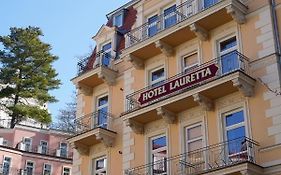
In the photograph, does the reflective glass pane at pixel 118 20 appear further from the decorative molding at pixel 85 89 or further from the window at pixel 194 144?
the window at pixel 194 144

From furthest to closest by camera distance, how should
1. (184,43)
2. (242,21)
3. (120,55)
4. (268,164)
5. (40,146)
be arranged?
1. (40,146)
2. (120,55)
3. (184,43)
4. (242,21)
5. (268,164)

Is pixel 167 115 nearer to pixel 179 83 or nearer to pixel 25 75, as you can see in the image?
pixel 179 83

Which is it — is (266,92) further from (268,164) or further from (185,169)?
(185,169)

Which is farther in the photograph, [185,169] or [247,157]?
[185,169]

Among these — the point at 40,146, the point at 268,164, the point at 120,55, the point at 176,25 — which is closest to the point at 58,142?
the point at 40,146

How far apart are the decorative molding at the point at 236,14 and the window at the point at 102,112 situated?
24.7 ft

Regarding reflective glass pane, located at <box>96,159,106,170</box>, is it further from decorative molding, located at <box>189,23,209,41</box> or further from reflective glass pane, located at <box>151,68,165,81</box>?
decorative molding, located at <box>189,23,209,41</box>

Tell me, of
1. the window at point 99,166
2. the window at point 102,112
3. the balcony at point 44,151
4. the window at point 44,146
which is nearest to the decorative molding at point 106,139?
the window at point 99,166

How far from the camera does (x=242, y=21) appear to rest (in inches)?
810

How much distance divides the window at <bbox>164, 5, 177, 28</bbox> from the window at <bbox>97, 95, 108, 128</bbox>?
465 centimetres

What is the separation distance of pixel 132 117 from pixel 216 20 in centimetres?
514

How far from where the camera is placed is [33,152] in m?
53.8

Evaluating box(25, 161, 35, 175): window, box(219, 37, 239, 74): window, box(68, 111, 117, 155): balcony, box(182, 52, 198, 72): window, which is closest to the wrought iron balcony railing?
box(68, 111, 117, 155): balcony

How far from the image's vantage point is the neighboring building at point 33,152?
51562mm
